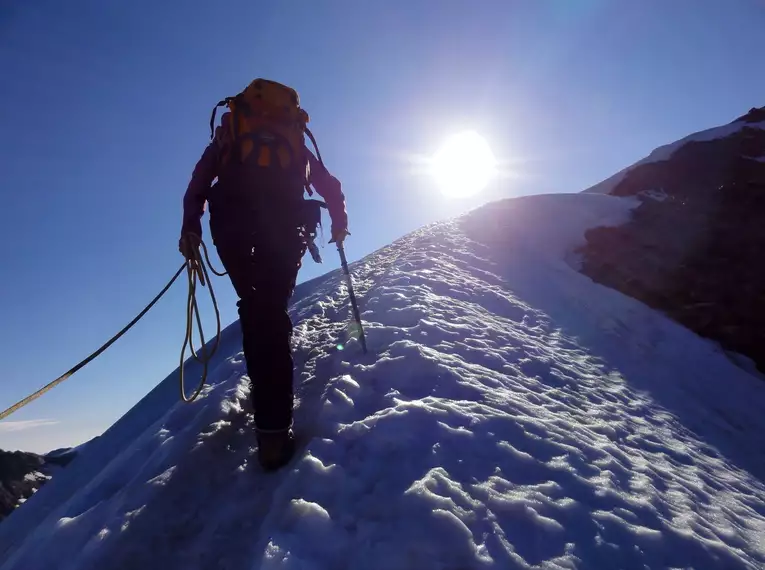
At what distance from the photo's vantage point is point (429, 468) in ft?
11.2

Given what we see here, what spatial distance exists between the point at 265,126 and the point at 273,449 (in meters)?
2.78

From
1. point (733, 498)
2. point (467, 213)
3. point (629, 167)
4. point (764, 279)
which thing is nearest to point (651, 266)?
point (764, 279)

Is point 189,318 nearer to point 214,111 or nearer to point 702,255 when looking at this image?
point 214,111

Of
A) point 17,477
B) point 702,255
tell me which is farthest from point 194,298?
point 17,477

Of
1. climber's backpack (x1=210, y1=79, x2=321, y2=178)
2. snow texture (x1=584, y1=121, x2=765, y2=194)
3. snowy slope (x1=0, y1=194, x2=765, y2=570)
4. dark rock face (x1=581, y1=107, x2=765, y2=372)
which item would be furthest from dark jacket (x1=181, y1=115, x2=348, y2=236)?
snow texture (x1=584, y1=121, x2=765, y2=194)

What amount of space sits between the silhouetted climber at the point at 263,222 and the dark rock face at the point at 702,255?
920 cm

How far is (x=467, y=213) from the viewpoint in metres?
15.4

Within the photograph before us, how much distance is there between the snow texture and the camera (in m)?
20.3

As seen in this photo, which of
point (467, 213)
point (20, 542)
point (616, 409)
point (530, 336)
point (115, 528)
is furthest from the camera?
point (467, 213)

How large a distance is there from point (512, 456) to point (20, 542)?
4499mm

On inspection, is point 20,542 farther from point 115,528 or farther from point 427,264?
point 427,264

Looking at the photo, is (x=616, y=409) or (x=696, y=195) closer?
(x=616, y=409)

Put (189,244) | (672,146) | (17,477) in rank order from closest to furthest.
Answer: (189,244) < (17,477) < (672,146)

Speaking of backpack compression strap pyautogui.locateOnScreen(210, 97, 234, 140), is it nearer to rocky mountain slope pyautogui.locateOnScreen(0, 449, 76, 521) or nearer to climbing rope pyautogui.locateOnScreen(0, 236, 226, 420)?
climbing rope pyautogui.locateOnScreen(0, 236, 226, 420)
